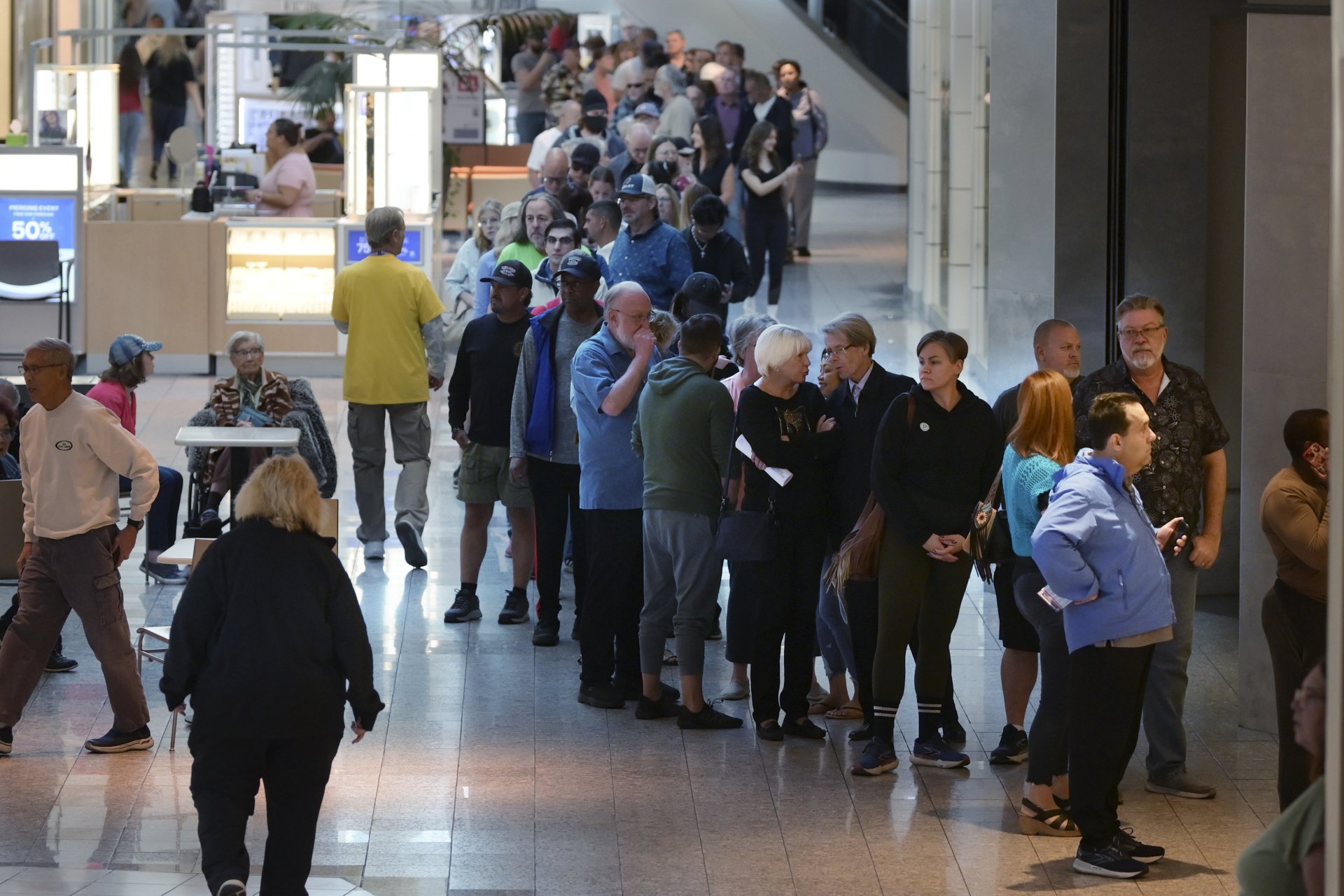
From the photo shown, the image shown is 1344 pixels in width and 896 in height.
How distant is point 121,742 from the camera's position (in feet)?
22.8

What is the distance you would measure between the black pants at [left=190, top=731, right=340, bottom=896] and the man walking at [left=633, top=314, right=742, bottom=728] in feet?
7.20

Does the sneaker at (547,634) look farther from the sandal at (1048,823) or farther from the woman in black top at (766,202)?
the woman in black top at (766,202)

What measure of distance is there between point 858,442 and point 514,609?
243 cm

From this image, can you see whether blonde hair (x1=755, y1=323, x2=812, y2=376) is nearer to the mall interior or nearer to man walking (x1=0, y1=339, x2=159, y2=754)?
the mall interior

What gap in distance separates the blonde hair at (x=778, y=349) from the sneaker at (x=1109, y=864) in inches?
77.8

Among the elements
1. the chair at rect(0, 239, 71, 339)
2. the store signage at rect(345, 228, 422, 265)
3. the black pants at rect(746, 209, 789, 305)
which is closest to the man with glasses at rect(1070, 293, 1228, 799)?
the store signage at rect(345, 228, 422, 265)

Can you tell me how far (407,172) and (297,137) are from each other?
132 centimetres

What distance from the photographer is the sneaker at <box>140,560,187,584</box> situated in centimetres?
942

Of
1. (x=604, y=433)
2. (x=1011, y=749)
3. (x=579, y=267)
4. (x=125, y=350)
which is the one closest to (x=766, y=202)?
(x=125, y=350)

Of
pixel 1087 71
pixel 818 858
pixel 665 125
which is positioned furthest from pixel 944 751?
pixel 665 125

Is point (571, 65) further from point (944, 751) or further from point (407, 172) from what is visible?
point (944, 751)

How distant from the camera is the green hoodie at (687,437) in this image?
7.05m

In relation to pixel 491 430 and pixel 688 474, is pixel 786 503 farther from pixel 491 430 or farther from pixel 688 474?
pixel 491 430

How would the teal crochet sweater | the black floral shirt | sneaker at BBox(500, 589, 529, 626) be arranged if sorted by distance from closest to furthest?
the teal crochet sweater
the black floral shirt
sneaker at BBox(500, 589, 529, 626)
